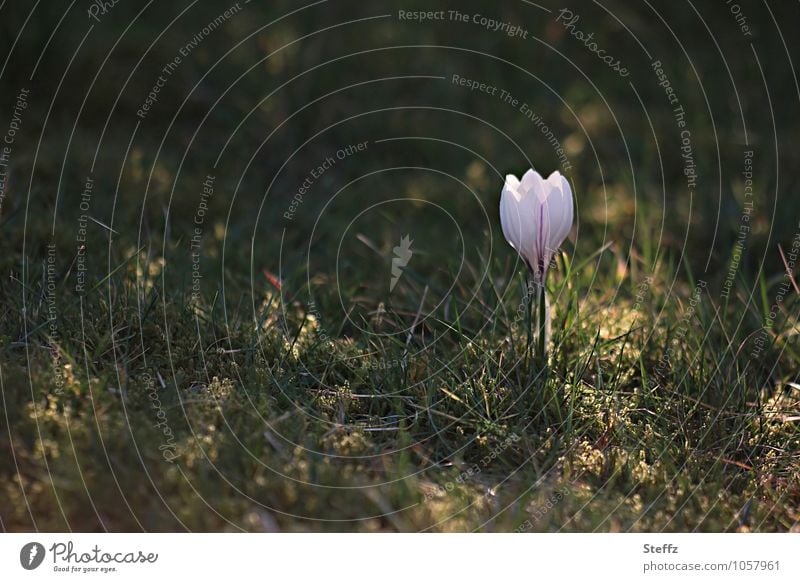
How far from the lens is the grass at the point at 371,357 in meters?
2.10

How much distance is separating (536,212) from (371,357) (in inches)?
25.6

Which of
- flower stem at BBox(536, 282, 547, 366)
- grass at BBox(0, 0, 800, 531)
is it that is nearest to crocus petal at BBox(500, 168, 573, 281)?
flower stem at BBox(536, 282, 547, 366)

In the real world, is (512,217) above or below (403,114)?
below

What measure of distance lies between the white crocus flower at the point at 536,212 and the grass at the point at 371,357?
10.4 inches

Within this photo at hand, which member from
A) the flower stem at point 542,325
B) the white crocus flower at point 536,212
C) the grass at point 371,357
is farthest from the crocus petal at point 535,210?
the grass at point 371,357

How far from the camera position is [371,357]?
8.31 ft

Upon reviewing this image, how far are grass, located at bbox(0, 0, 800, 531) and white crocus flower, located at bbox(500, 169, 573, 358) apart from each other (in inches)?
10.4

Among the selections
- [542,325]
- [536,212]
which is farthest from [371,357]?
[536,212]

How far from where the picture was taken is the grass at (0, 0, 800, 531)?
2096 millimetres

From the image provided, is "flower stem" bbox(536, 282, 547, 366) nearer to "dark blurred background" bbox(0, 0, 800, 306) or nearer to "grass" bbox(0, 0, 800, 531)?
"grass" bbox(0, 0, 800, 531)

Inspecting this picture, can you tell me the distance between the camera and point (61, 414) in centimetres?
217

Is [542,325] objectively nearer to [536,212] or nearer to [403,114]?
[536,212]

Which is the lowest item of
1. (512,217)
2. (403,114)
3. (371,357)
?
(371,357)

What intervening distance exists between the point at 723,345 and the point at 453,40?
2.28 m
